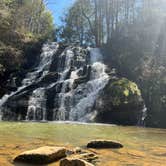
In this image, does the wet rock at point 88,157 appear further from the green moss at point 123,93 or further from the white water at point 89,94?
the green moss at point 123,93

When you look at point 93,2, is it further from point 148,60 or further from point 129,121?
point 129,121

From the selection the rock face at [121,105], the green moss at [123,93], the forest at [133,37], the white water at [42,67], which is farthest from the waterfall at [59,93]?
the forest at [133,37]

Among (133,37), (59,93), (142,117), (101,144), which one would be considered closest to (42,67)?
(59,93)

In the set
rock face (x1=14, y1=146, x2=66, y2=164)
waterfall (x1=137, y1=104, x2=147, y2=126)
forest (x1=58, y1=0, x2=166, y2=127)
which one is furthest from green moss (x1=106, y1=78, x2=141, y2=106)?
rock face (x1=14, y1=146, x2=66, y2=164)

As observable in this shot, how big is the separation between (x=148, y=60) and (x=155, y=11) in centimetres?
632

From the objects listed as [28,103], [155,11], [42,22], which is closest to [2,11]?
[28,103]

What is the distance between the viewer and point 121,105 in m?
23.9

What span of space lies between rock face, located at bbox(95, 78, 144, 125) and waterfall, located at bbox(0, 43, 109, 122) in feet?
2.21

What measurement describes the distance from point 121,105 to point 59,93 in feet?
14.9

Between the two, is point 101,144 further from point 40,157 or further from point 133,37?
point 133,37

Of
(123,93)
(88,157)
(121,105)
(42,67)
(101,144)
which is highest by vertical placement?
(42,67)

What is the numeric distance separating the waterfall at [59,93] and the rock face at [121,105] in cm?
67

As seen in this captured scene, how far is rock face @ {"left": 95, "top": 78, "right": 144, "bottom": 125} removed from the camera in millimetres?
23656

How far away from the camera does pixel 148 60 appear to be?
100.0 feet
